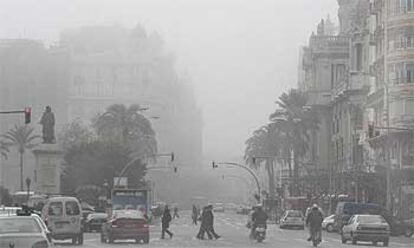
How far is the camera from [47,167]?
7000 centimetres

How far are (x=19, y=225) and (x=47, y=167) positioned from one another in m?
49.3

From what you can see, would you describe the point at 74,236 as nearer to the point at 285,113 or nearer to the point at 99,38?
the point at 285,113

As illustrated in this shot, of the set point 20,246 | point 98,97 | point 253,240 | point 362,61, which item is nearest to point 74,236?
point 253,240

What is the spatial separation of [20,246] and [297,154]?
92.5 meters

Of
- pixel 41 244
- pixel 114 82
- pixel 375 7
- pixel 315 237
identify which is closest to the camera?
pixel 41 244

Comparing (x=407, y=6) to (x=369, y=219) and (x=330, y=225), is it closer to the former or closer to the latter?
(x=330, y=225)

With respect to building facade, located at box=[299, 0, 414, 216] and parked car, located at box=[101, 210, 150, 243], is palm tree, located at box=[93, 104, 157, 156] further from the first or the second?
parked car, located at box=[101, 210, 150, 243]

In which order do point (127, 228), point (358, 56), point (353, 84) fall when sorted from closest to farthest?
point (127, 228), point (358, 56), point (353, 84)

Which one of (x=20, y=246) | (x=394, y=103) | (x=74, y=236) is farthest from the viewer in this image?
(x=394, y=103)

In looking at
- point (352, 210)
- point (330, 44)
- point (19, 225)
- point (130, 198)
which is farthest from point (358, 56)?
point (19, 225)

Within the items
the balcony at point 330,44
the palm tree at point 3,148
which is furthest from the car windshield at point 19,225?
the balcony at point 330,44

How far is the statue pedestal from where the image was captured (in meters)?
69.4

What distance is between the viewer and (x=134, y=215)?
4531 centimetres

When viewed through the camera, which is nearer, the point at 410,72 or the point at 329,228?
the point at 329,228
